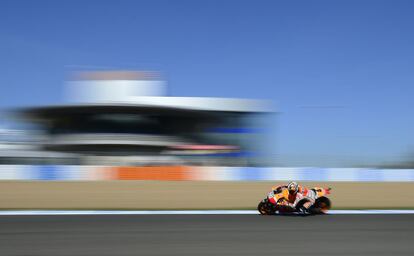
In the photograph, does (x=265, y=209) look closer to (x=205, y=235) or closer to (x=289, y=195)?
(x=289, y=195)

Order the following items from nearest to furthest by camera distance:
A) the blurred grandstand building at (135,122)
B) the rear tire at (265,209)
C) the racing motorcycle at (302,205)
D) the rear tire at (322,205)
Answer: the racing motorcycle at (302,205) → the rear tire at (265,209) → the rear tire at (322,205) → the blurred grandstand building at (135,122)

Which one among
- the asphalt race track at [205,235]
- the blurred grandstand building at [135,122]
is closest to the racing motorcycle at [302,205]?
the asphalt race track at [205,235]

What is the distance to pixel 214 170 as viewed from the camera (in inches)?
848

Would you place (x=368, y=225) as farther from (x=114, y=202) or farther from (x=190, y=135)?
(x=190, y=135)

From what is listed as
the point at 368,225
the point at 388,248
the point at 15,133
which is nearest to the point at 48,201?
the point at 368,225

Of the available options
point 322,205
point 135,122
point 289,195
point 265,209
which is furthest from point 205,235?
point 135,122

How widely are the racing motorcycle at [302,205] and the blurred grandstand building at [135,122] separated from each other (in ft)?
82.1

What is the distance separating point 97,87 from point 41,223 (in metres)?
29.1

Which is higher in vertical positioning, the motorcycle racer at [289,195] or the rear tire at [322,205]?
the motorcycle racer at [289,195]

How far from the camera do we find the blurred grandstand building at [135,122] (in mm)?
35719

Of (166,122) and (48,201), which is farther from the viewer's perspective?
(166,122)

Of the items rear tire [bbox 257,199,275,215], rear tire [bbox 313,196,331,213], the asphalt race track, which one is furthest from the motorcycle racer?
rear tire [bbox 313,196,331,213]

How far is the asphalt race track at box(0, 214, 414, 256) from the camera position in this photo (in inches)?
232

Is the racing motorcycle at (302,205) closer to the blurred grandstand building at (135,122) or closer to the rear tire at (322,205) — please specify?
the rear tire at (322,205)
